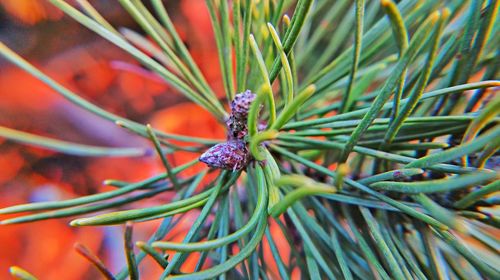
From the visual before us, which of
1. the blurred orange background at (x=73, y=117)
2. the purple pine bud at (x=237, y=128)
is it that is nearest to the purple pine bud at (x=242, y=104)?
the purple pine bud at (x=237, y=128)

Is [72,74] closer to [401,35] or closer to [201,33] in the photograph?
[201,33]

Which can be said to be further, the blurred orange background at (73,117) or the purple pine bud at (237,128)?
the blurred orange background at (73,117)

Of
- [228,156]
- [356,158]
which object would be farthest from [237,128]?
[356,158]

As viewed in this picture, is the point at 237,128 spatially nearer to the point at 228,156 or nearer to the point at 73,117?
the point at 228,156

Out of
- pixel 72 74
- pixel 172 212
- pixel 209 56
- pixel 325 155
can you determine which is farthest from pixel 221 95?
pixel 172 212

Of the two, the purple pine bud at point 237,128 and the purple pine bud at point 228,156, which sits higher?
the purple pine bud at point 237,128

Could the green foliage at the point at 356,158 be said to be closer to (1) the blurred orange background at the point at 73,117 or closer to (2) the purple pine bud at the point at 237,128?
(2) the purple pine bud at the point at 237,128

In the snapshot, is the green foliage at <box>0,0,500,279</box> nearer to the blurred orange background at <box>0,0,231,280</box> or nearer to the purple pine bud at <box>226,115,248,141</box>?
the purple pine bud at <box>226,115,248,141</box>

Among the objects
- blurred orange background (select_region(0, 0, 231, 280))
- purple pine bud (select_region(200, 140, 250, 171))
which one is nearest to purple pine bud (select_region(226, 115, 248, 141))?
purple pine bud (select_region(200, 140, 250, 171))
